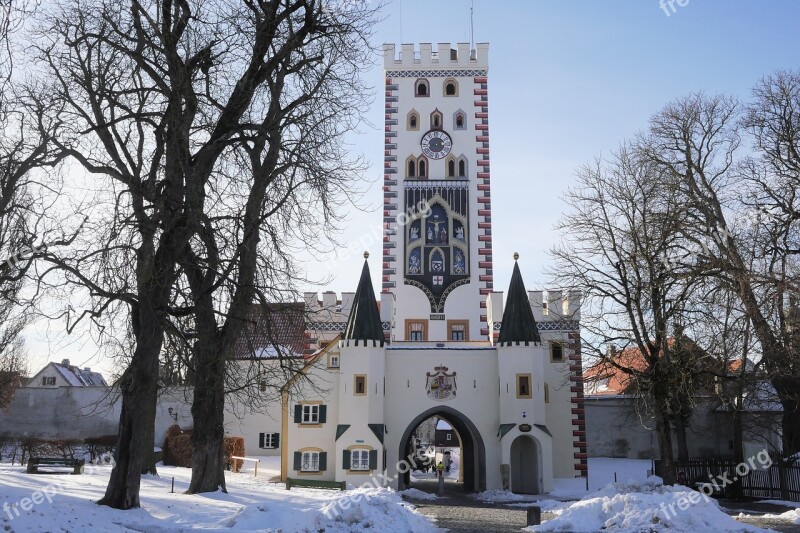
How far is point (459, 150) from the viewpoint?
40656mm

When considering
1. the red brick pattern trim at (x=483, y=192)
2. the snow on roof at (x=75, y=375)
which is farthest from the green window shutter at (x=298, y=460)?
the snow on roof at (x=75, y=375)

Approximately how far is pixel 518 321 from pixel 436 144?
11.9 meters

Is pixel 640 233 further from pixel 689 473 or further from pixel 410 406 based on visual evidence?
pixel 410 406

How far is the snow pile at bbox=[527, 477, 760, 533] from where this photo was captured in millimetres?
15180

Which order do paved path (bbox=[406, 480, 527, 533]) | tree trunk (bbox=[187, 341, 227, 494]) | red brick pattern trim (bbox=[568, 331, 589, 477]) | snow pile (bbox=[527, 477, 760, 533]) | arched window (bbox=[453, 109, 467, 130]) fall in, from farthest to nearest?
arched window (bbox=[453, 109, 467, 130]) → red brick pattern trim (bbox=[568, 331, 589, 477]) → tree trunk (bbox=[187, 341, 227, 494]) → paved path (bbox=[406, 480, 527, 533]) → snow pile (bbox=[527, 477, 760, 533])

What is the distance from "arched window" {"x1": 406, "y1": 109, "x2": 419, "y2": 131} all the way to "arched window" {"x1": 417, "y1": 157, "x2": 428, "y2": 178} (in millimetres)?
1888

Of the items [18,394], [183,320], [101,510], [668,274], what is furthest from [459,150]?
[18,394]

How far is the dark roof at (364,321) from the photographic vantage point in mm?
32969

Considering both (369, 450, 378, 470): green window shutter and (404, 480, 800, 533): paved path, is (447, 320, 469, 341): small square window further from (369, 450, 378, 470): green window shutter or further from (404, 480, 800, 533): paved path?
(404, 480, 800, 533): paved path

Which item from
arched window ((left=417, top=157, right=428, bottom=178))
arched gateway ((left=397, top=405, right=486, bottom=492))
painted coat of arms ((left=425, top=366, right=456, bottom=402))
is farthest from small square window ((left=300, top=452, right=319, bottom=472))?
arched window ((left=417, top=157, right=428, bottom=178))

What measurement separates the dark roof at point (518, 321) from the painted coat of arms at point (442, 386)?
8.72 ft

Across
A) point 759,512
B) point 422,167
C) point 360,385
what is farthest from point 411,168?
point 759,512

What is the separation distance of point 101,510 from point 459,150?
1178 inches

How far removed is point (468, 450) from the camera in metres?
34.0
